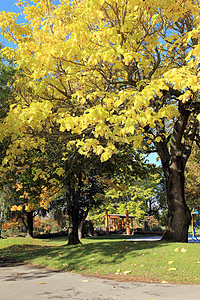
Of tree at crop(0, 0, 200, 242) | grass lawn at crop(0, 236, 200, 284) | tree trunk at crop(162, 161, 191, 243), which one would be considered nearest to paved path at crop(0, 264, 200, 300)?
grass lawn at crop(0, 236, 200, 284)

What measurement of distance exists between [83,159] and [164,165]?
3.32m

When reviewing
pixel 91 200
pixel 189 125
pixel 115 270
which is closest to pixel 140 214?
pixel 91 200

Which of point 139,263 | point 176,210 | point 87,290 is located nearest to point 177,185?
point 176,210

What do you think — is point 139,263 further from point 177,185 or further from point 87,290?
point 177,185

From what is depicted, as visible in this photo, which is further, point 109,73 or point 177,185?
point 177,185

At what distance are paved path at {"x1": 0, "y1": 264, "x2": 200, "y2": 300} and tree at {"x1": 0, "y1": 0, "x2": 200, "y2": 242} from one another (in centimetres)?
257

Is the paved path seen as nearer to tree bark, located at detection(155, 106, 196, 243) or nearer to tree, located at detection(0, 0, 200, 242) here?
tree, located at detection(0, 0, 200, 242)

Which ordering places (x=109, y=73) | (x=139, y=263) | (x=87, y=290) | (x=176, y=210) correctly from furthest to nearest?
(x=176, y=210)
(x=109, y=73)
(x=139, y=263)
(x=87, y=290)

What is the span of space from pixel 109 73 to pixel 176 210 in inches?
228

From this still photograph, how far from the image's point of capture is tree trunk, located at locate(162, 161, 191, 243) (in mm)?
10320

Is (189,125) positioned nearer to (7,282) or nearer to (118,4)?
(118,4)

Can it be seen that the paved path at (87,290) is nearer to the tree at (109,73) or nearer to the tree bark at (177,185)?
the tree at (109,73)

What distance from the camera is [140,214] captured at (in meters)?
36.1

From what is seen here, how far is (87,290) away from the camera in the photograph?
530cm
